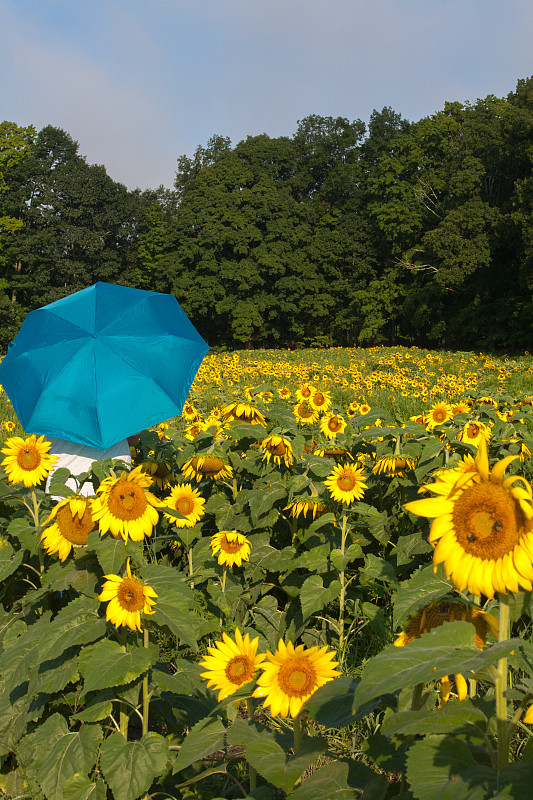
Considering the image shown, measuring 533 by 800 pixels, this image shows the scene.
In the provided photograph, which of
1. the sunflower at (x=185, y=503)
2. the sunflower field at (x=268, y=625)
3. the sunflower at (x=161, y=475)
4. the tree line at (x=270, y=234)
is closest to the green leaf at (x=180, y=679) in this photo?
the sunflower field at (x=268, y=625)

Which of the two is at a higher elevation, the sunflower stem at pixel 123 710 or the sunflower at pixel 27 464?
the sunflower at pixel 27 464

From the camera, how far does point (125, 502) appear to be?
1.85 m

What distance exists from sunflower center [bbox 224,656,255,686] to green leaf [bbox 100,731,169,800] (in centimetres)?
40

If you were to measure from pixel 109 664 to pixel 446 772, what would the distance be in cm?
111

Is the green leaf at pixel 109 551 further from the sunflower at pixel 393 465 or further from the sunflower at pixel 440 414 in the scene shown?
the sunflower at pixel 440 414

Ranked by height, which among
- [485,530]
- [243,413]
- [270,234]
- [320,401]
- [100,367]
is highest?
[270,234]

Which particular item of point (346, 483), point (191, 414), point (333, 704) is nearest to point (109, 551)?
point (333, 704)

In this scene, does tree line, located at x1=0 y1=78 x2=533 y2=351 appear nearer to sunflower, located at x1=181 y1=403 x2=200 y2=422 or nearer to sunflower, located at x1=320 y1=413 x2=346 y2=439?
sunflower, located at x1=181 y1=403 x2=200 y2=422

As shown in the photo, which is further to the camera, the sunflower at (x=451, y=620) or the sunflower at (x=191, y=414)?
the sunflower at (x=191, y=414)

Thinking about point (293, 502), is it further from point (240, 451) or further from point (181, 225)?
point (181, 225)

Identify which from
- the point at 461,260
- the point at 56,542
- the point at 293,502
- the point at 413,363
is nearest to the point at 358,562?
the point at 293,502

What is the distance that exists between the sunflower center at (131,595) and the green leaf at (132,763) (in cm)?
37

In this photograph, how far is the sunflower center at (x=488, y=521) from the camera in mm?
982

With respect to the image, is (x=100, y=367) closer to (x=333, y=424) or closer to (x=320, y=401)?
(x=333, y=424)
